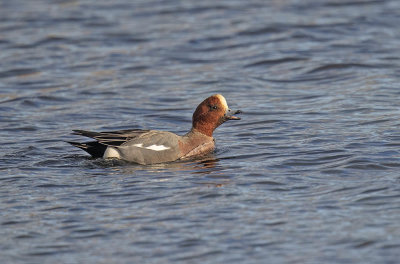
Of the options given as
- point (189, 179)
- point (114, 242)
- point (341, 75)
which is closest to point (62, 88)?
point (341, 75)

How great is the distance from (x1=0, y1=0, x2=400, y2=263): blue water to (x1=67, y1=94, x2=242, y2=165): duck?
17cm

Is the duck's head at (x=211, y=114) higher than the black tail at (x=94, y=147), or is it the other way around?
the duck's head at (x=211, y=114)

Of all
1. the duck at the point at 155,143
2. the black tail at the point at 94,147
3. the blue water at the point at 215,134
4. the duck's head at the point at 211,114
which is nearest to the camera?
the blue water at the point at 215,134

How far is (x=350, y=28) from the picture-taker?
56.5ft

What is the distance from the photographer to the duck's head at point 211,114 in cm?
1009

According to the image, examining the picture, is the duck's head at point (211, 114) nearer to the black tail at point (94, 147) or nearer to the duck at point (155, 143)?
the duck at point (155, 143)

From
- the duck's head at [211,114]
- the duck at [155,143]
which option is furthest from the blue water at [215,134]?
the duck's head at [211,114]

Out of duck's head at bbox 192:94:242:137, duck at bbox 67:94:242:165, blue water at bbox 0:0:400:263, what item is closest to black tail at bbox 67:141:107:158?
duck at bbox 67:94:242:165

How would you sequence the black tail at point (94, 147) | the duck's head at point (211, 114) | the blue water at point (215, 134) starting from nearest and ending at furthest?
the blue water at point (215, 134) < the black tail at point (94, 147) < the duck's head at point (211, 114)

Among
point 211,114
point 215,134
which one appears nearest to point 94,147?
point 211,114

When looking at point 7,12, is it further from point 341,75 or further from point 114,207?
point 114,207

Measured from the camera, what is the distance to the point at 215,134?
37.0 feet

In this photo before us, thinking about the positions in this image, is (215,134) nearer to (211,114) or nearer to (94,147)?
(211,114)

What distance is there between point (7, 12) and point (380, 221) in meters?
14.8
